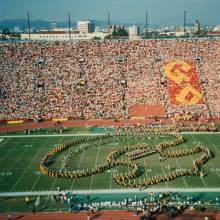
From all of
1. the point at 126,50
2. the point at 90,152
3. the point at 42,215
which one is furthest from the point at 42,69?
the point at 42,215

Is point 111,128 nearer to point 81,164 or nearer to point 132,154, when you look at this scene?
point 132,154

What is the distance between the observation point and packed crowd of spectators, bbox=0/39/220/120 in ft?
150

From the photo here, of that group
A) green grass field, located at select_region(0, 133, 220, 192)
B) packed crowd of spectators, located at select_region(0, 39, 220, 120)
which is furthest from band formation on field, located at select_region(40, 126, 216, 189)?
packed crowd of spectators, located at select_region(0, 39, 220, 120)

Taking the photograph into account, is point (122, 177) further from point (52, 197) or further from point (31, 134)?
point (31, 134)

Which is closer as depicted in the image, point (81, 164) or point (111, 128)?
point (81, 164)

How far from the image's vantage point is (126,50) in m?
53.9

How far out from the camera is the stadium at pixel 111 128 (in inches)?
981

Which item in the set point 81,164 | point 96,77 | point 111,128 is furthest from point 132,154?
point 96,77

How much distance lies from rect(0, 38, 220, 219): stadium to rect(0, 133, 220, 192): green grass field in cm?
8

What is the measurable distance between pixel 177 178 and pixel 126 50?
28921mm

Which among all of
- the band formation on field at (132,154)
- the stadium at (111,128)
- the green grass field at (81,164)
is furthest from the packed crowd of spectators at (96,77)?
the green grass field at (81,164)

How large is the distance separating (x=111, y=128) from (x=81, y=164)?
10762 millimetres

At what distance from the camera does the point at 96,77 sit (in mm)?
50062

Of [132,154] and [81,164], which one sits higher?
[132,154]
